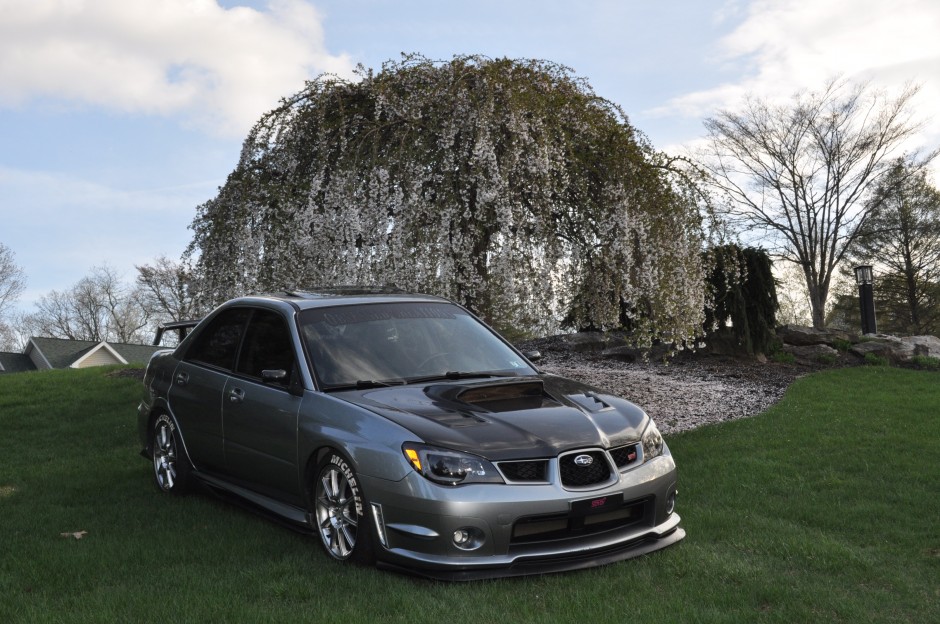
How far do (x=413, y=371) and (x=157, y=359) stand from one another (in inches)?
118

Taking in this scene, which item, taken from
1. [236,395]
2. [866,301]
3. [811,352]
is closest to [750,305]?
[811,352]

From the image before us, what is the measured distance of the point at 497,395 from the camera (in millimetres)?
5230

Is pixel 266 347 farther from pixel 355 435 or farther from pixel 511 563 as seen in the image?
pixel 511 563

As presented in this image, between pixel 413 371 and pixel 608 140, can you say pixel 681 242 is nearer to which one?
pixel 608 140

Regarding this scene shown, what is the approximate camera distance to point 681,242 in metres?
11.0

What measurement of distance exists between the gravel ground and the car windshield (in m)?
4.56

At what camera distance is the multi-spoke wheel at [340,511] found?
4797 millimetres

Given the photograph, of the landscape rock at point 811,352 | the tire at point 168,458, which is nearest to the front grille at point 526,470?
the tire at point 168,458

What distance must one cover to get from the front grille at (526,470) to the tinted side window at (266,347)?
1.74 m

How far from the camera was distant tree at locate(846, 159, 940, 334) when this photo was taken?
39.2 metres

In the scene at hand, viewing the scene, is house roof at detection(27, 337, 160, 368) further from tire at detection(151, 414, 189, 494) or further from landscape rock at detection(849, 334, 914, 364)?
tire at detection(151, 414, 189, 494)

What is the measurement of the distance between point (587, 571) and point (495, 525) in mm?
660

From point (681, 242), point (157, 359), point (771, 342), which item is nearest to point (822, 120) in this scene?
point (771, 342)

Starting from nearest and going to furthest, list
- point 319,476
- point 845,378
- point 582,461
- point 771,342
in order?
point 582,461 → point 319,476 → point 845,378 → point 771,342
